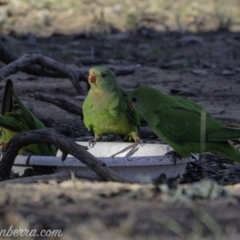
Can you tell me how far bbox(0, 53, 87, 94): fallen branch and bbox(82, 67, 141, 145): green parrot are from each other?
1.29 metres

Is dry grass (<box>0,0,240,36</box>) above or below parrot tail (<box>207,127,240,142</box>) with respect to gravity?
below

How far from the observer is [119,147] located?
6.09 meters

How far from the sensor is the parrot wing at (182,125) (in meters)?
5.87

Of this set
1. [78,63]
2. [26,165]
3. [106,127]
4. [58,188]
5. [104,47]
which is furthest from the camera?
[104,47]

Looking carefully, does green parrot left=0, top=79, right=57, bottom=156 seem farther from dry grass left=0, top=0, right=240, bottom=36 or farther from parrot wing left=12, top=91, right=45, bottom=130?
dry grass left=0, top=0, right=240, bottom=36

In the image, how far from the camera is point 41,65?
8.23 metres

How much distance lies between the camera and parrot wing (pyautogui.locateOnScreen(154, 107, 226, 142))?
5871 mm

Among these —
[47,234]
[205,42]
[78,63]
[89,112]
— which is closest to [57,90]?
[78,63]

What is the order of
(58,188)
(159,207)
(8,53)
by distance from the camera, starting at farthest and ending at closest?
(8,53) → (58,188) → (159,207)

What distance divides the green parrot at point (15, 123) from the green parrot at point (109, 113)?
1.68ft

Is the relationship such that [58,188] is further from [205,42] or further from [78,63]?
[205,42]

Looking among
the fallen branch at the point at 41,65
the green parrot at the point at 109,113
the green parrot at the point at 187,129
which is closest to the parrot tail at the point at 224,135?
the green parrot at the point at 187,129

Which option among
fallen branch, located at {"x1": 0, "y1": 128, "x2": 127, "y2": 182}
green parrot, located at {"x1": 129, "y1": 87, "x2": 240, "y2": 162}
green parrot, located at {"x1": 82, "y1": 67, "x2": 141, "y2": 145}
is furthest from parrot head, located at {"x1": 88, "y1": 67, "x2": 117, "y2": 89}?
fallen branch, located at {"x1": 0, "y1": 128, "x2": 127, "y2": 182}

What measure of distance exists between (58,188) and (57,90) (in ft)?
17.9
